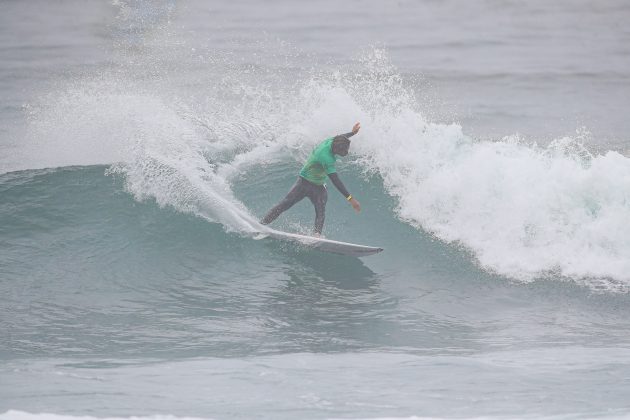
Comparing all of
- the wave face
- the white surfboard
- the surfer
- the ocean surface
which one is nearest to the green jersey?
the surfer

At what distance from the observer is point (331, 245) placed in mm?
11141

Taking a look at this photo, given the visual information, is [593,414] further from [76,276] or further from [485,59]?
[485,59]

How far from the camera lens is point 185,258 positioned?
11539 mm

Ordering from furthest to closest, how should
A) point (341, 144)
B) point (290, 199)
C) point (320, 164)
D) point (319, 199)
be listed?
point (290, 199) → point (319, 199) → point (320, 164) → point (341, 144)

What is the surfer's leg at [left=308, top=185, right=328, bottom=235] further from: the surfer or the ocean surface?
the ocean surface

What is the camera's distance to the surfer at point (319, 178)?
423 inches

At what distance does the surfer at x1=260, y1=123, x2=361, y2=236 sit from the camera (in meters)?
10.7

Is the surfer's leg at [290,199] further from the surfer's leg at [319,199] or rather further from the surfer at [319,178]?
the surfer's leg at [319,199]

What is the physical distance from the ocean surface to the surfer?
60 cm

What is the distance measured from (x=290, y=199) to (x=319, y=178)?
0.51 m

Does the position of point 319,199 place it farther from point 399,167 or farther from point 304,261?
point 399,167

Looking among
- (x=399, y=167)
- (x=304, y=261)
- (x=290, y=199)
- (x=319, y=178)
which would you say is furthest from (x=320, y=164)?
(x=399, y=167)

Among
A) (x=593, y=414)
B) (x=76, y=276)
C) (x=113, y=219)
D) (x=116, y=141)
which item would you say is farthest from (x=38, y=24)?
(x=593, y=414)

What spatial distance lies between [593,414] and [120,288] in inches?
236
